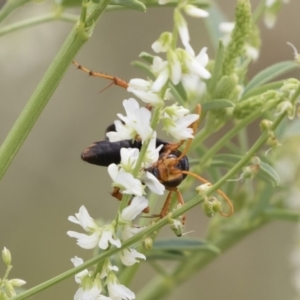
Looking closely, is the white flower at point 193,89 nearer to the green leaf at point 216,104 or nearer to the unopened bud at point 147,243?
the green leaf at point 216,104

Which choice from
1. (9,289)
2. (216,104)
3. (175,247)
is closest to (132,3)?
(216,104)

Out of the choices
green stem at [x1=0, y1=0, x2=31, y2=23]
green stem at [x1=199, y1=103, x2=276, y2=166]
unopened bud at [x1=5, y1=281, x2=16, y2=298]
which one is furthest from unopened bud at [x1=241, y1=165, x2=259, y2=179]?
green stem at [x1=0, y1=0, x2=31, y2=23]

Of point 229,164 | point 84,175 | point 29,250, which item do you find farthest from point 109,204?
point 229,164

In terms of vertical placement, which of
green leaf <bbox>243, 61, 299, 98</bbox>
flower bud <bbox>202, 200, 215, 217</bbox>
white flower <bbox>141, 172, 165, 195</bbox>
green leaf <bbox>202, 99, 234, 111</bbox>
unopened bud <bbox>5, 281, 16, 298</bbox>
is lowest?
unopened bud <bbox>5, 281, 16, 298</bbox>

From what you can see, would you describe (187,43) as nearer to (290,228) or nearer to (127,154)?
(127,154)

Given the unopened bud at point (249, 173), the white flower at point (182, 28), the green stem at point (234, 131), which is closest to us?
the white flower at point (182, 28)

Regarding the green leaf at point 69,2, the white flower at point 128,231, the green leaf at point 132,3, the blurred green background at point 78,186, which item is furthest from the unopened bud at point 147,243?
the blurred green background at point 78,186

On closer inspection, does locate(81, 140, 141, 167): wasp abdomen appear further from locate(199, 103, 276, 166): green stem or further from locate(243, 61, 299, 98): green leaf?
locate(243, 61, 299, 98): green leaf
